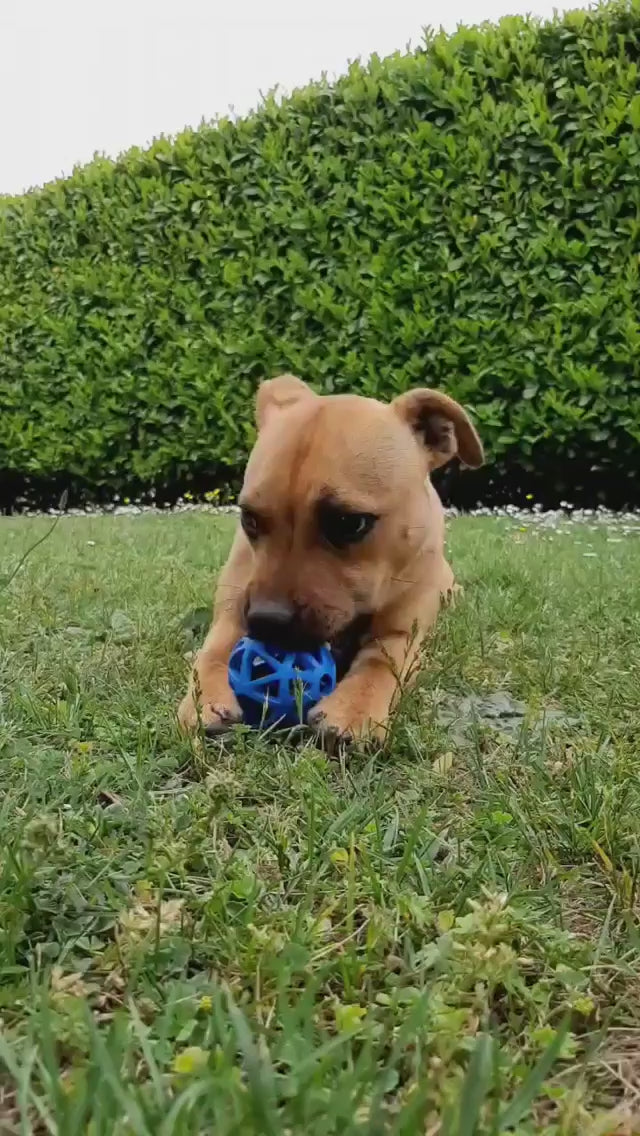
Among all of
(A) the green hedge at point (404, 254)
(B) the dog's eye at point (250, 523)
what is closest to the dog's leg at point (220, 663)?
(B) the dog's eye at point (250, 523)

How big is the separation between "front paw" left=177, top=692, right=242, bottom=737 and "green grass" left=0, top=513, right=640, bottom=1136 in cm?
5

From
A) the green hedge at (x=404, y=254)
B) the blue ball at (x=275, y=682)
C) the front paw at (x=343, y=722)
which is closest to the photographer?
the front paw at (x=343, y=722)

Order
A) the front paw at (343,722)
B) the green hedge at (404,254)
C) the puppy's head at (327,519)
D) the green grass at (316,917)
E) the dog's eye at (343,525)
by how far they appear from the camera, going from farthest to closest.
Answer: the green hedge at (404,254), the dog's eye at (343,525), the puppy's head at (327,519), the front paw at (343,722), the green grass at (316,917)

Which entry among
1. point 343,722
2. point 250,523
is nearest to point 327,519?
point 250,523

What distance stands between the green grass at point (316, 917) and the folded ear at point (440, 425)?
1.00 m

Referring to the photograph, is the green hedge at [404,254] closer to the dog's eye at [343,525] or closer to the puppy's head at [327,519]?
the puppy's head at [327,519]

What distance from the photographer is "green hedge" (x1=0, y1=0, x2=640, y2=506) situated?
810cm

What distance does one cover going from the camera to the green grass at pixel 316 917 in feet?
3.29

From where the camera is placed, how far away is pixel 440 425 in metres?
3.45

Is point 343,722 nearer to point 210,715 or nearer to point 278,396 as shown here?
point 210,715

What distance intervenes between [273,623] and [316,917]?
A: 45.2 inches

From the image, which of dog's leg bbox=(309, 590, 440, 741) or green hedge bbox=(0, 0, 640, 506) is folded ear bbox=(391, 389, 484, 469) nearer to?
dog's leg bbox=(309, 590, 440, 741)

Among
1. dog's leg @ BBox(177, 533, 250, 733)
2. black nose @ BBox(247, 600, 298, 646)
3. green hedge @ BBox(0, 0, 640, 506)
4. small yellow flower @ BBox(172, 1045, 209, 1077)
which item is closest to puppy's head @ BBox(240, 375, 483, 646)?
black nose @ BBox(247, 600, 298, 646)

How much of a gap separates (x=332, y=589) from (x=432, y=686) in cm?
44
